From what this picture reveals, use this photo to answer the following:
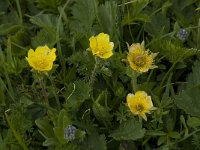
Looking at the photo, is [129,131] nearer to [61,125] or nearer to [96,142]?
[96,142]

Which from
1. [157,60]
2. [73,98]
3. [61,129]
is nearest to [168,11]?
[157,60]

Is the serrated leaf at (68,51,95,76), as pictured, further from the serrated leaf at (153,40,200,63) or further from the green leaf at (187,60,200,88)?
the green leaf at (187,60,200,88)

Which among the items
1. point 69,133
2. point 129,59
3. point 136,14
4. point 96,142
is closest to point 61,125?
point 69,133

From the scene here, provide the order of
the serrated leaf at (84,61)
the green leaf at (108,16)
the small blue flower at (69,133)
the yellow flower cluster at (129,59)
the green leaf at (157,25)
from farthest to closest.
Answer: the green leaf at (157,25), the green leaf at (108,16), the serrated leaf at (84,61), the yellow flower cluster at (129,59), the small blue flower at (69,133)

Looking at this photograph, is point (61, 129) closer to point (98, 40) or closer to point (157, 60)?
point (98, 40)

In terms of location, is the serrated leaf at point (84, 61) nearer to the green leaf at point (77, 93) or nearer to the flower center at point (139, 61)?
the green leaf at point (77, 93)

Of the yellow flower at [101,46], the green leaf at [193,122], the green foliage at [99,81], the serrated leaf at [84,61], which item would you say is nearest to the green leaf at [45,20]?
the green foliage at [99,81]

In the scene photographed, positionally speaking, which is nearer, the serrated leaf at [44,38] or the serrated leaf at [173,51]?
the serrated leaf at [173,51]
